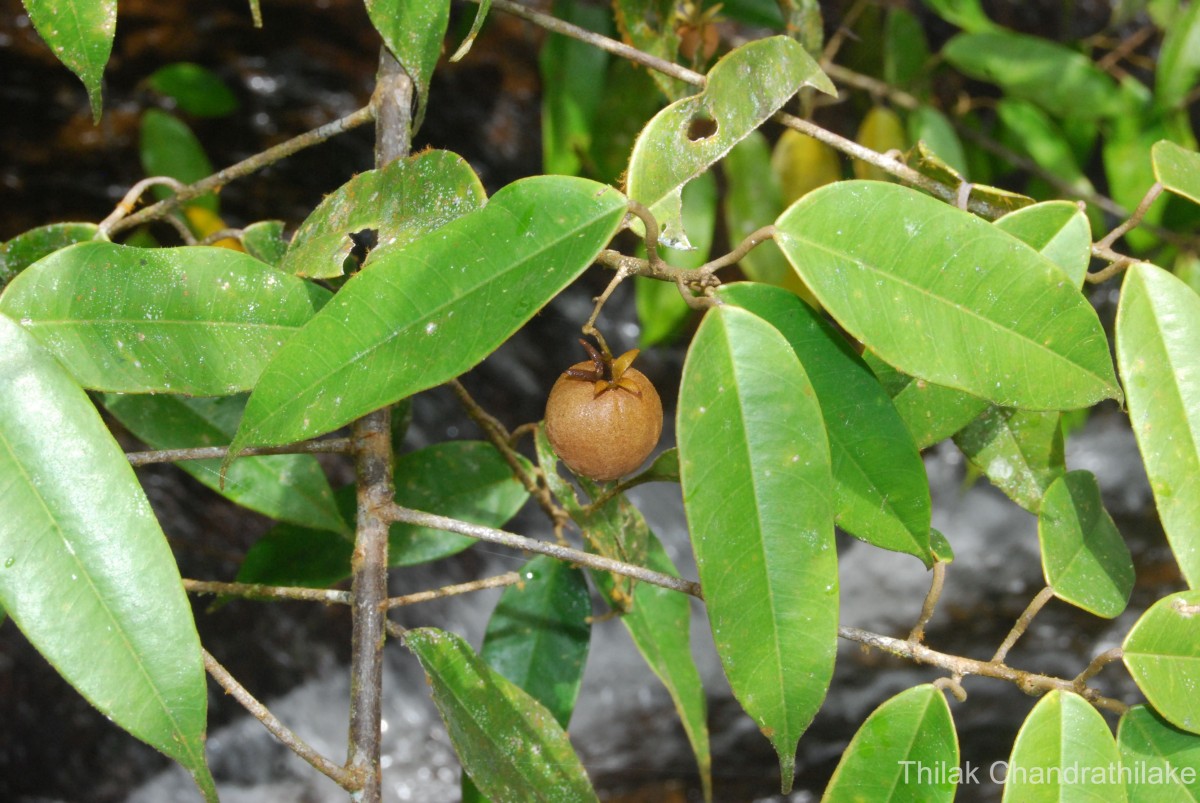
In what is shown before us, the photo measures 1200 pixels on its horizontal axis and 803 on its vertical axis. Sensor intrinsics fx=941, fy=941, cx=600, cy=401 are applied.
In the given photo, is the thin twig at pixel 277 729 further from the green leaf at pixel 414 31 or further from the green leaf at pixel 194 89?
the green leaf at pixel 194 89

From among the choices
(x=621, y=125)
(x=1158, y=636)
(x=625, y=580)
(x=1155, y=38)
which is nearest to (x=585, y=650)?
(x=625, y=580)

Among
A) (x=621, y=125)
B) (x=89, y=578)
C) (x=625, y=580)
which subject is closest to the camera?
(x=89, y=578)

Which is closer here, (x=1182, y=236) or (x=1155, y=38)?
(x=1182, y=236)

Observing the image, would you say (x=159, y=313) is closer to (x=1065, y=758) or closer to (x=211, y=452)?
(x=211, y=452)

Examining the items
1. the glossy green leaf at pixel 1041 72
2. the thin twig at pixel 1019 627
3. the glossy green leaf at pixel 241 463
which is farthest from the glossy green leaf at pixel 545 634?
the glossy green leaf at pixel 1041 72

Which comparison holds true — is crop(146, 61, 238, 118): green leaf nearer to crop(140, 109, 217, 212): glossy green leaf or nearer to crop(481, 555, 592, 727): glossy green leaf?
crop(140, 109, 217, 212): glossy green leaf

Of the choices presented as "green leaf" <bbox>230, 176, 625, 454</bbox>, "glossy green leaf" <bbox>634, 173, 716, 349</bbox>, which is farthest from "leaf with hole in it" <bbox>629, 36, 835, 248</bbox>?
"glossy green leaf" <bbox>634, 173, 716, 349</bbox>

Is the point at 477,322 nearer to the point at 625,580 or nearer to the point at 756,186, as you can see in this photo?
the point at 625,580
